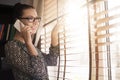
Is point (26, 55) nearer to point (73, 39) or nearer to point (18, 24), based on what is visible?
point (18, 24)

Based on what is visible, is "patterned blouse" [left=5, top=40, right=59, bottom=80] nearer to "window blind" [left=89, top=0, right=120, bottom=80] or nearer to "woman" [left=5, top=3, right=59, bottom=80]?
"woman" [left=5, top=3, right=59, bottom=80]

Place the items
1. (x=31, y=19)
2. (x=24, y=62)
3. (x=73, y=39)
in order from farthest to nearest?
1. (x=73, y=39)
2. (x=31, y=19)
3. (x=24, y=62)

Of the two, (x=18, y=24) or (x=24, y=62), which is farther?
(x=18, y=24)

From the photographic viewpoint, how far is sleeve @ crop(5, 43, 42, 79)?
50.4 inches

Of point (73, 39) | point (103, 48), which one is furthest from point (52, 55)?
point (103, 48)

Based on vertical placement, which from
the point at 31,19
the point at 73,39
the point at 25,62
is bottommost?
the point at 25,62

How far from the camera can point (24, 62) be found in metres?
1.29

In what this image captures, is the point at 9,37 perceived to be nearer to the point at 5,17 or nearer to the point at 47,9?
the point at 5,17

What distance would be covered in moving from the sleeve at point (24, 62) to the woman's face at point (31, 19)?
0.18m

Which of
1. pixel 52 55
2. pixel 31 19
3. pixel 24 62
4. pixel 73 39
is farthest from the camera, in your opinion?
pixel 73 39

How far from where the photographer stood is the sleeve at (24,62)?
1.28 metres

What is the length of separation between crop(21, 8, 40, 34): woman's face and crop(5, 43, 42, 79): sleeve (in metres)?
0.18

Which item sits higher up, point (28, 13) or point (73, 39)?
point (28, 13)

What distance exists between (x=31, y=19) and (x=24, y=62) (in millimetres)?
298
